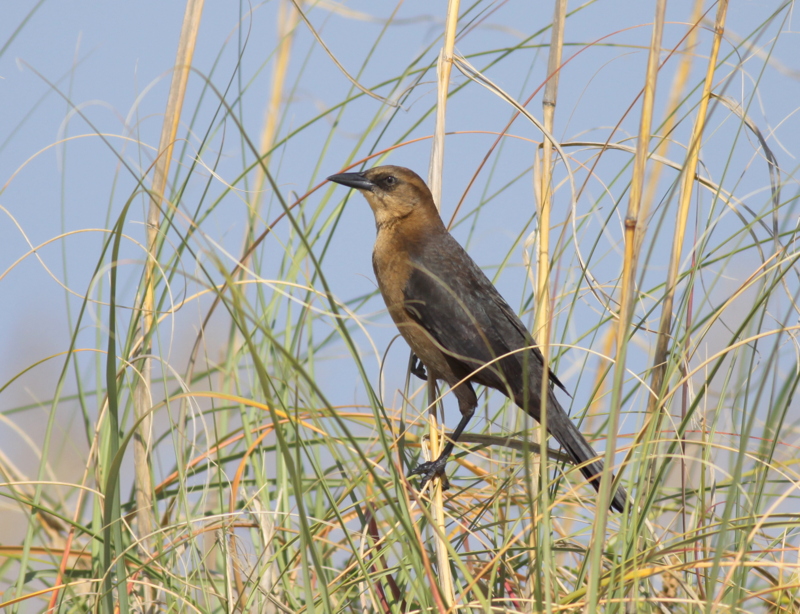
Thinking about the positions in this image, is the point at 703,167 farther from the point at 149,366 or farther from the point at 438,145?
the point at 149,366

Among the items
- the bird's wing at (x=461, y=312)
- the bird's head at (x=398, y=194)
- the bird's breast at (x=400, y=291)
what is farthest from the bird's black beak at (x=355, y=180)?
the bird's wing at (x=461, y=312)

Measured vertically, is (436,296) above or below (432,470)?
above

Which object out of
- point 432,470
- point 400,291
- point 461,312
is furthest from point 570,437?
point 400,291

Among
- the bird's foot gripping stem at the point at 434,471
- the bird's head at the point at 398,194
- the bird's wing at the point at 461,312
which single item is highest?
the bird's head at the point at 398,194

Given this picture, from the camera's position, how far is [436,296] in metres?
3.07

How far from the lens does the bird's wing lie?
303 cm

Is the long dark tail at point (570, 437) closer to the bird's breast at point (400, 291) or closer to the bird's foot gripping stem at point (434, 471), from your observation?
the bird's foot gripping stem at point (434, 471)

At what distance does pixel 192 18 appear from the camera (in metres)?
2.34

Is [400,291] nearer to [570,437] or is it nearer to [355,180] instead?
[355,180]

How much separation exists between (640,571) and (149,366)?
59.4 inches

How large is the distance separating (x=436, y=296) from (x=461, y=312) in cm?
13

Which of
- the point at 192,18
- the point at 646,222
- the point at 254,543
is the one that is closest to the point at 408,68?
the point at 192,18

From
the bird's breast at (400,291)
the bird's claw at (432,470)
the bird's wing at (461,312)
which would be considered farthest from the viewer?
the bird's wing at (461,312)

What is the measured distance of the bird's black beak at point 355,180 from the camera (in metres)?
2.96
